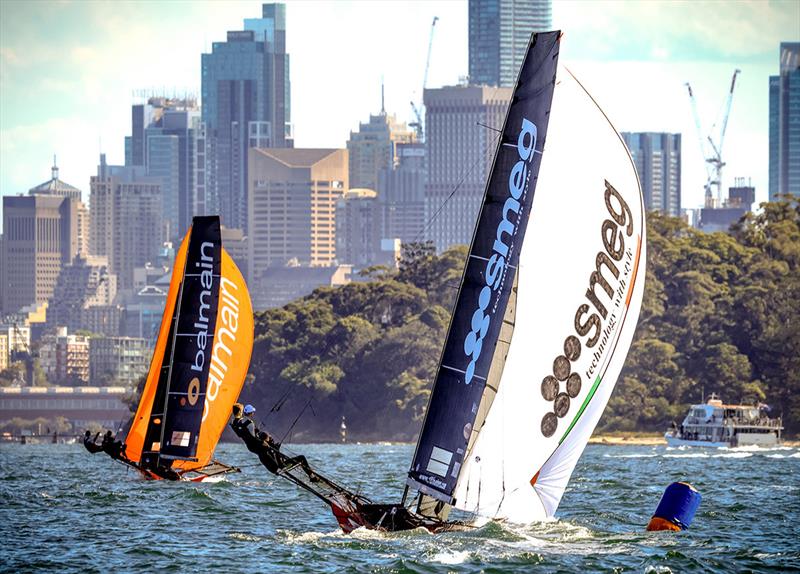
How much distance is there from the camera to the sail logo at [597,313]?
91.7ft

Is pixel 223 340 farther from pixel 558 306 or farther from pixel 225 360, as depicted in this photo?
pixel 558 306

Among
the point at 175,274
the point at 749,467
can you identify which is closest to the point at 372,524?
the point at 175,274

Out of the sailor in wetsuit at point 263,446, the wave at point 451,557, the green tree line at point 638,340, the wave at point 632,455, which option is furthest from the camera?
the green tree line at point 638,340

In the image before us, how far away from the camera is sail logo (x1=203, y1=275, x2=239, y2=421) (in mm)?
43031

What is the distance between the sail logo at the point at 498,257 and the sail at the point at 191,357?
15900 mm

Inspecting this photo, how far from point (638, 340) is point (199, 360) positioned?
200ft

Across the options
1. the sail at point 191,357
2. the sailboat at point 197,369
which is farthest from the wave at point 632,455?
the sail at point 191,357

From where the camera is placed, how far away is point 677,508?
103ft

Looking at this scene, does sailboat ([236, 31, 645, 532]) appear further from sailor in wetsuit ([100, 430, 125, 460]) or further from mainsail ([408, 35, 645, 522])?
sailor in wetsuit ([100, 430, 125, 460])

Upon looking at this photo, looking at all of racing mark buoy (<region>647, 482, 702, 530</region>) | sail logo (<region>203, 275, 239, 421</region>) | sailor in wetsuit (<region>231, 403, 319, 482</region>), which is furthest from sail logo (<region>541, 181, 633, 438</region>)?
sail logo (<region>203, 275, 239, 421</region>)

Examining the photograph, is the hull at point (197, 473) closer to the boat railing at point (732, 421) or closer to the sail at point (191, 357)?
the sail at point (191, 357)

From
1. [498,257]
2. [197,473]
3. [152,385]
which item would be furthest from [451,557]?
[152,385]

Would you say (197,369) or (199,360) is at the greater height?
(199,360)

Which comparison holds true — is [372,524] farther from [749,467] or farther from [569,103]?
[749,467]
